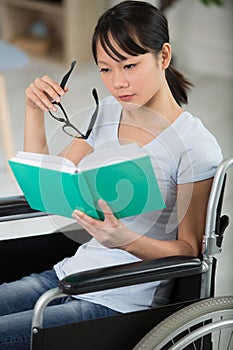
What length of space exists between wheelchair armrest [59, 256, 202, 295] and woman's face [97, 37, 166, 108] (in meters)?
0.31

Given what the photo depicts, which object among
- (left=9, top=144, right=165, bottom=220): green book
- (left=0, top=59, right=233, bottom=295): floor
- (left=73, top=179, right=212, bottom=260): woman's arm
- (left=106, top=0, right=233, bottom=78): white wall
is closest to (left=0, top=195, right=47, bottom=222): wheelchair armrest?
(left=9, top=144, right=165, bottom=220): green book

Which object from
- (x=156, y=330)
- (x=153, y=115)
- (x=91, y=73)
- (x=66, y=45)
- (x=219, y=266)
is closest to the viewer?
(x=156, y=330)

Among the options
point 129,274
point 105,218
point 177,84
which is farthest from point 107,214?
point 177,84

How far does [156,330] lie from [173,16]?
9.85 ft

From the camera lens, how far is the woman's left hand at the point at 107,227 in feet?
4.40

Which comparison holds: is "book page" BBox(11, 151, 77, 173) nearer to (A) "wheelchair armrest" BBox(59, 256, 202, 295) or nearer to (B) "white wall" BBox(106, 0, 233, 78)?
(A) "wheelchair armrest" BBox(59, 256, 202, 295)

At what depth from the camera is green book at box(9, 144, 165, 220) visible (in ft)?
4.42

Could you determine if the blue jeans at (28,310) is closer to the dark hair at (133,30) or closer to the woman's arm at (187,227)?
the woman's arm at (187,227)

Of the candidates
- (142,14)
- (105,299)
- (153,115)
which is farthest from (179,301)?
(142,14)

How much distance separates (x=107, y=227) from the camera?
1343 mm

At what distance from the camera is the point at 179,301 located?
153cm

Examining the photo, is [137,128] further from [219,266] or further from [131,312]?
[219,266]

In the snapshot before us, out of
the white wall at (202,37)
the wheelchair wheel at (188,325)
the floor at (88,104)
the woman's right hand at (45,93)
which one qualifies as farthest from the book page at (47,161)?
the white wall at (202,37)

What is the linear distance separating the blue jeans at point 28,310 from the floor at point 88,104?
0.83 metres
